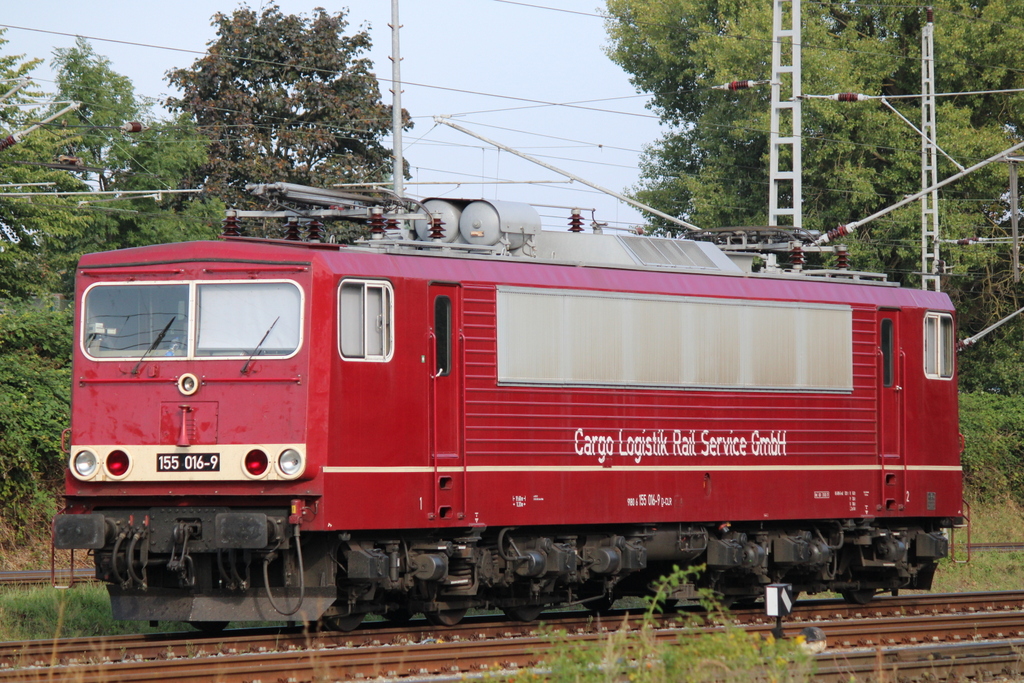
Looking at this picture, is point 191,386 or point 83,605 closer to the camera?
point 191,386

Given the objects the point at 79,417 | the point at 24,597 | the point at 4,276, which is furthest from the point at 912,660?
the point at 4,276

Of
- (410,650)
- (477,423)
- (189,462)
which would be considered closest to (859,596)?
(477,423)

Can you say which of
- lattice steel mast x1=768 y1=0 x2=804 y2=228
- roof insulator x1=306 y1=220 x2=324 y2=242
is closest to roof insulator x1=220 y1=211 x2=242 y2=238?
roof insulator x1=306 y1=220 x2=324 y2=242

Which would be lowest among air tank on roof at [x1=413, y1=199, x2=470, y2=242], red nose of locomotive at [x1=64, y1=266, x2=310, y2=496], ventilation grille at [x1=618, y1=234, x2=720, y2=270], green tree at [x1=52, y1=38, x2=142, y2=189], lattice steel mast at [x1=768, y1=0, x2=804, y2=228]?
red nose of locomotive at [x1=64, y1=266, x2=310, y2=496]

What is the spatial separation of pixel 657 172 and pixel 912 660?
3252 cm

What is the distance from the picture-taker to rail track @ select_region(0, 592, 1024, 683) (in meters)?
10.6

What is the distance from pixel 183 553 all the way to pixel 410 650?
2107mm

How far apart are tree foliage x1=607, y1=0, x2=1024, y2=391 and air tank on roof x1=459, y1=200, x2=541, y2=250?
1982 centimetres

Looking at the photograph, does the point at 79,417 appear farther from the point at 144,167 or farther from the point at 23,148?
the point at 144,167

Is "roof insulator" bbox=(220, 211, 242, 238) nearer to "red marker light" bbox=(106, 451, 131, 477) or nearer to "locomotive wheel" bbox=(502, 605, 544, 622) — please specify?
"red marker light" bbox=(106, 451, 131, 477)

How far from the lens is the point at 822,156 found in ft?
117

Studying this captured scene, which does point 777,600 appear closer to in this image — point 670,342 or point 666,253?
point 670,342

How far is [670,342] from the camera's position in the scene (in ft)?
47.6

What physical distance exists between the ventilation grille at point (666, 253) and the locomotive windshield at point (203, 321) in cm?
448
